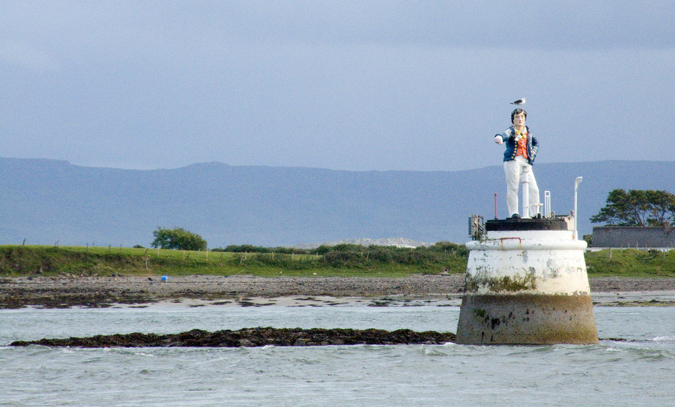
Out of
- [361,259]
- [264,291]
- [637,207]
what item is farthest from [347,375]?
[637,207]

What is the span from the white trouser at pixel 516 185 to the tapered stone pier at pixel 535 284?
78cm

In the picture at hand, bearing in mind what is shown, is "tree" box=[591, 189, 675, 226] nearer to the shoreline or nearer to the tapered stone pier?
the shoreline

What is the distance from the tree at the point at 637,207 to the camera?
4968 inches

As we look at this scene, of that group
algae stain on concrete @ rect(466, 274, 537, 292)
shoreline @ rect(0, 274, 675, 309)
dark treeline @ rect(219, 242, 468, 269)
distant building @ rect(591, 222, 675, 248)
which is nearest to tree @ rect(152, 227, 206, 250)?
dark treeline @ rect(219, 242, 468, 269)

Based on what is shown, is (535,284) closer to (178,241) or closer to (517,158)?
(517,158)

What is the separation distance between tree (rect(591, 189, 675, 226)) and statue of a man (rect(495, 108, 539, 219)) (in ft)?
364

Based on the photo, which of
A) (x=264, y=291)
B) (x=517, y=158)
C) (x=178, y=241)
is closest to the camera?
(x=517, y=158)

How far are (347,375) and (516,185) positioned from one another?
5847 millimetres

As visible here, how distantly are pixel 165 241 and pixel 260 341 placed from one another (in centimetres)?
7164

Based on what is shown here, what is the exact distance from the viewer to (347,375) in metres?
21.0

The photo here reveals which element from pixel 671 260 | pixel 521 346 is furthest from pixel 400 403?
pixel 671 260

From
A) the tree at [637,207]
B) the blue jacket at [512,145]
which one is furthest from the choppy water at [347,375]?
the tree at [637,207]

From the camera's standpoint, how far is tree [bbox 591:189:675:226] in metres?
126

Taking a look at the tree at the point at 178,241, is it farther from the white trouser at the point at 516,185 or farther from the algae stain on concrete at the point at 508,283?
the algae stain on concrete at the point at 508,283
